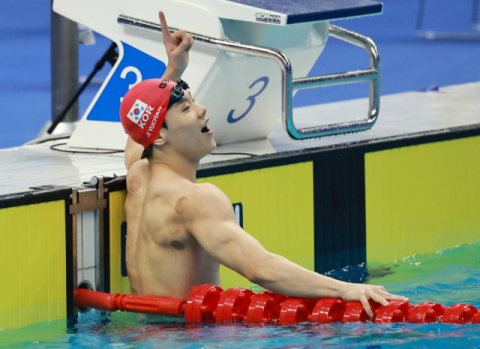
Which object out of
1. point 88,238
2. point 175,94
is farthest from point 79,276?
point 175,94

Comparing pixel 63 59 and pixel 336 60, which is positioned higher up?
pixel 336 60

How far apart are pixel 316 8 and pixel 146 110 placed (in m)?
1.52

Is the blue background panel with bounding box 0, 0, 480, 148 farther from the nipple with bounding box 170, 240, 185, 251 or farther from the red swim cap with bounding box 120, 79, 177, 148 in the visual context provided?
the nipple with bounding box 170, 240, 185, 251

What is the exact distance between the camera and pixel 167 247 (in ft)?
10.7

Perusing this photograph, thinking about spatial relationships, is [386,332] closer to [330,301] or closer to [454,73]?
[330,301]

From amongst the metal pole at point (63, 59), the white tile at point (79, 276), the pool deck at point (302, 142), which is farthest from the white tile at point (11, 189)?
the metal pole at point (63, 59)

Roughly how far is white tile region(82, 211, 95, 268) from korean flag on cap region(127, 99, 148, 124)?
0.57 m

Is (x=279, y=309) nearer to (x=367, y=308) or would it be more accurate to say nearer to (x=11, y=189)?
(x=367, y=308)

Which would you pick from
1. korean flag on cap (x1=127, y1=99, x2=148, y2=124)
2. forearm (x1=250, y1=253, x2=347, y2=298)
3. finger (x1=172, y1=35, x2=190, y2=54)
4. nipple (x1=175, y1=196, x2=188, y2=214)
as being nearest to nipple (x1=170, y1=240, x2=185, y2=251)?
nipple (x1=175, y1=196, x2=188, y2=214)

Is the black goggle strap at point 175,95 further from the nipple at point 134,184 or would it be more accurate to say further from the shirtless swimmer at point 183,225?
the nipple at point 134,184

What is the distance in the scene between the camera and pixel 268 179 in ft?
14.4

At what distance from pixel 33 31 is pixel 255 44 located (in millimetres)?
11939

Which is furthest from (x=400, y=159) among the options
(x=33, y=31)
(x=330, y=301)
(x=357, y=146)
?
(x=33, y=31)

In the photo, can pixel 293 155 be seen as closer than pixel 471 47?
Yes
